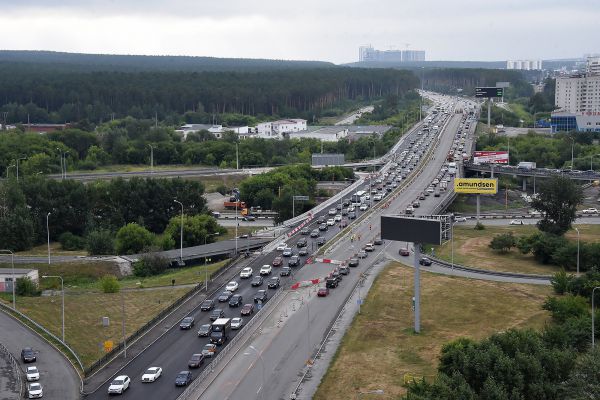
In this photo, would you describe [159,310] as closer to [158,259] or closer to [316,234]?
[158,259]

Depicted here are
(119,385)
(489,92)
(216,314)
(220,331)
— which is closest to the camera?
(119,385)

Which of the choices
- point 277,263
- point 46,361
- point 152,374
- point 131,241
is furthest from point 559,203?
point 46,361

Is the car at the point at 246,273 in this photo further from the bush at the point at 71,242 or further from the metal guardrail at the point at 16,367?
the bush at the point at 71,242

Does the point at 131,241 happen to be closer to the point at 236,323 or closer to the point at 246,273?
the point at 246,273

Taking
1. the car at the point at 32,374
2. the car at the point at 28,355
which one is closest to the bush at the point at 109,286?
the car at the point at 28,355

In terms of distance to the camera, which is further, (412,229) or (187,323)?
(412,229)

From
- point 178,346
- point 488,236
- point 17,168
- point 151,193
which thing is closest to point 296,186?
point 151,193

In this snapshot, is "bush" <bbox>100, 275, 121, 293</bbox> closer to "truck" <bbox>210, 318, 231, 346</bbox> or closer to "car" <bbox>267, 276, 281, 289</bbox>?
"car" <bbox>267, 276, 281, 289</bbox>
